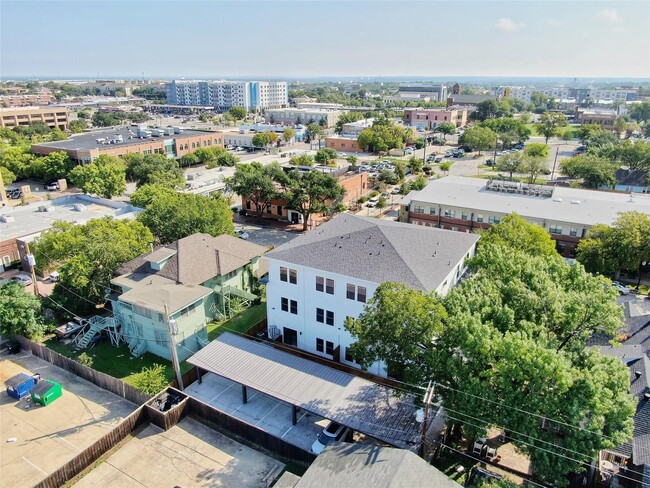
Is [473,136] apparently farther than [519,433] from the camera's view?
Yes

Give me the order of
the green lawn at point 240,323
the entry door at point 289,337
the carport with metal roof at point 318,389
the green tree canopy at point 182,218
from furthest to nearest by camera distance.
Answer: the green tree canopy at point 182,218
the green lawn at point 240,323
the entry door at point 289,337
the carport with metal roof at point 318,389

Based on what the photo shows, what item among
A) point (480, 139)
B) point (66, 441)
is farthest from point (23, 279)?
point (480, 139)

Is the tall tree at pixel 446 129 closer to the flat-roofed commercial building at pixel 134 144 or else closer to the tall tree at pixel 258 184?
the flat-roofed commercial building at pixel 134 144

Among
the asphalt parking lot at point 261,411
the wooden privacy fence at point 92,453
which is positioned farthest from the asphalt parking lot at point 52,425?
the asphalt parking lot at point 261,411

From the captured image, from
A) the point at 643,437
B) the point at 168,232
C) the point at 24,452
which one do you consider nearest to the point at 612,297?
the point at 643,437

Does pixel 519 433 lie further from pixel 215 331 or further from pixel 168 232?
pixel 168 232

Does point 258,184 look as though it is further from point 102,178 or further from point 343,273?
point 343,273
